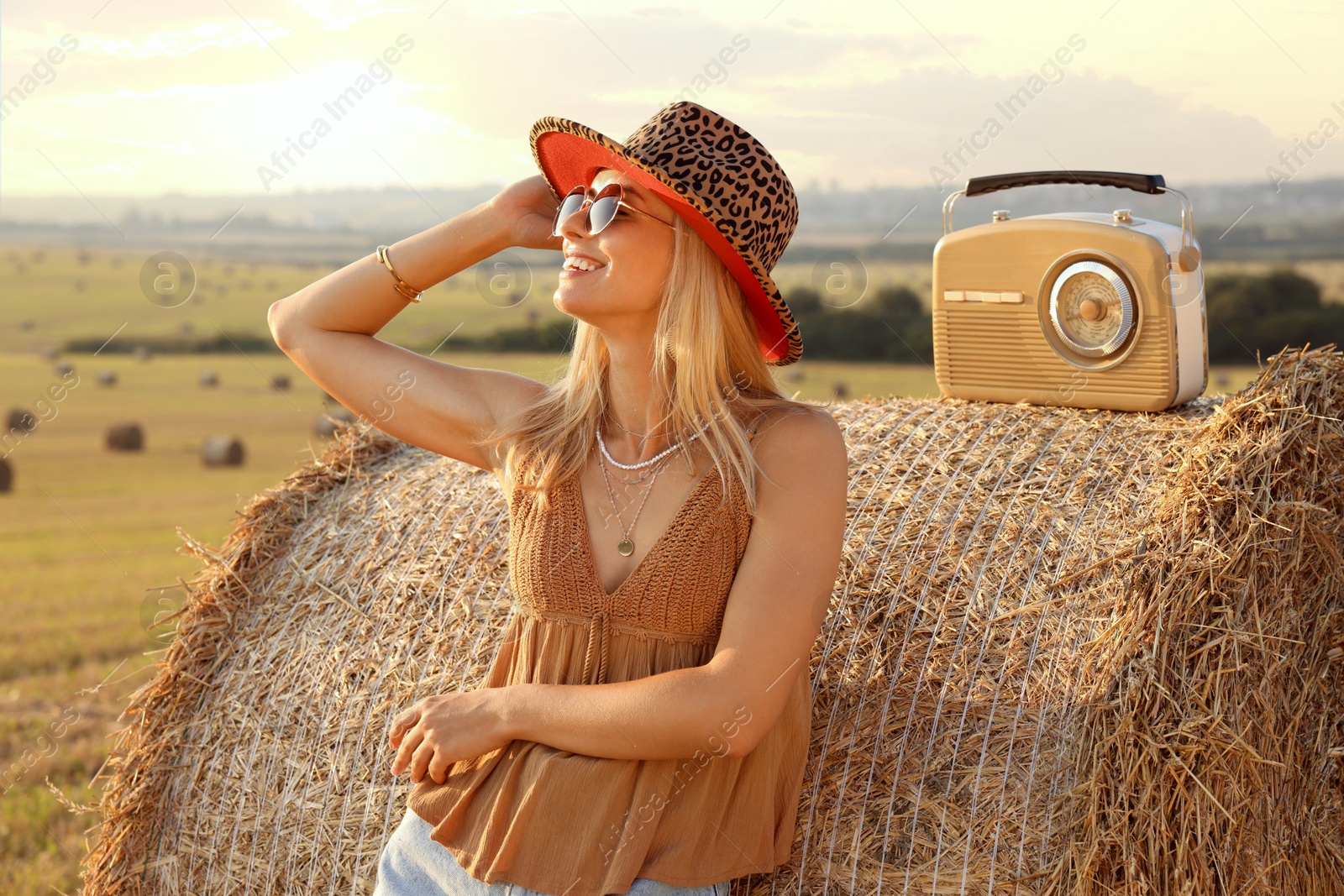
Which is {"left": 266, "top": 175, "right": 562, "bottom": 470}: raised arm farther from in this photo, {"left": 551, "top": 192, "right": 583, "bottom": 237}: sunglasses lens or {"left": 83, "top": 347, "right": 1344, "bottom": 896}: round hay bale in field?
{"left": 83, "top": 347, "right": 1344, "bottom": 896}: round hay bale in field

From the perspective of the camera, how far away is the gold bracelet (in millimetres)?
2123

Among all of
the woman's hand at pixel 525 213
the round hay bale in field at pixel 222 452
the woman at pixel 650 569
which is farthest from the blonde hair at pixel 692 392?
the round hay bale in field at pixel 222 452

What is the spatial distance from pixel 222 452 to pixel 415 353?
6389 mm

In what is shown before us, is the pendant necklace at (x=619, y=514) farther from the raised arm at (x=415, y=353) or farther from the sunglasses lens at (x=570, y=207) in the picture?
the sunglasses lens at (x=570, y=207)

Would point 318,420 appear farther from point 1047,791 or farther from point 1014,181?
point 1047,791

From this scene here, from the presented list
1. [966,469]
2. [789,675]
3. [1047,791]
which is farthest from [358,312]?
[1047,791]

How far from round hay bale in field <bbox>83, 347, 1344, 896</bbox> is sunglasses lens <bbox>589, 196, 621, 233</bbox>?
2.91ft

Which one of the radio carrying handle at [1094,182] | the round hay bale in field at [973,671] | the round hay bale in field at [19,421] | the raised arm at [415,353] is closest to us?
the round hay bale in field at [973,671]

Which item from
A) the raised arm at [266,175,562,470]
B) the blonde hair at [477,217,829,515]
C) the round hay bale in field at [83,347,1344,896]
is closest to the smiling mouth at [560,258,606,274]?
the blonde hair at [477,217,829,515]

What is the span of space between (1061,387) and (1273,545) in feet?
2.23

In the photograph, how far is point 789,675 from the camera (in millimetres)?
1668

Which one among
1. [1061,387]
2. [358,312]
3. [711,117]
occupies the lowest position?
[1061,387]

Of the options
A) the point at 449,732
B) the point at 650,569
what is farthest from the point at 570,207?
the point at 449,732

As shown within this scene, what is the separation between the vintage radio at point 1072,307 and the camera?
7.77 ft
